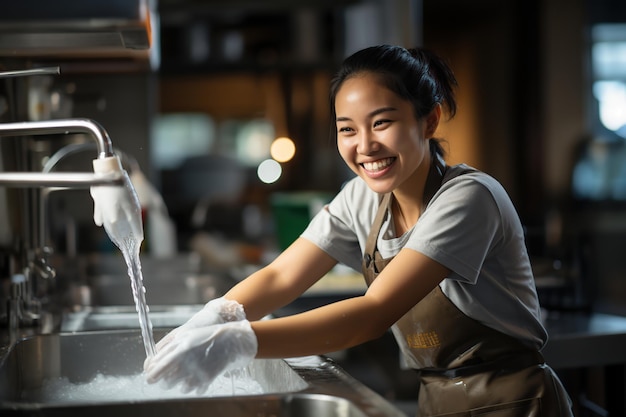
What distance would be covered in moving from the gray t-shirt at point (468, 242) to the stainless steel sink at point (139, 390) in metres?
0.27

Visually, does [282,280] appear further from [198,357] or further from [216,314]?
[198,357]

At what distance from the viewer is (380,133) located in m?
1.37

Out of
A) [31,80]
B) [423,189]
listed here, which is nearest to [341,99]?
[423,189]

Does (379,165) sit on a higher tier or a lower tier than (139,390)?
higher

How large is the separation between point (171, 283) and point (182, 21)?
3763 mm

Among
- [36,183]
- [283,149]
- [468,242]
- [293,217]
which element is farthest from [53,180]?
[283,149]

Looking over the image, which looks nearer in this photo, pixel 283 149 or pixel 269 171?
pixel 283 149

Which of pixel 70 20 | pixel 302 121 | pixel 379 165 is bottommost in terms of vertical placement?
pixel 379 165

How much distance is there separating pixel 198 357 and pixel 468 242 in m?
0.51

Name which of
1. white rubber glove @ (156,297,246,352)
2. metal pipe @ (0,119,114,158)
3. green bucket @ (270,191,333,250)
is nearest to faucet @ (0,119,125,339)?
metal pipe @ (0,119,114,158)

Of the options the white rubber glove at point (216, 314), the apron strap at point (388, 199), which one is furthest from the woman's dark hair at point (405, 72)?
the white rubber glove at point (216, 314)

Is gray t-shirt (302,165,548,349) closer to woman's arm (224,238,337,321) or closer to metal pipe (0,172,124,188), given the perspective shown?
woman's arm (224,238,337,321)

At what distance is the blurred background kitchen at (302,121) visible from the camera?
238 centimetres

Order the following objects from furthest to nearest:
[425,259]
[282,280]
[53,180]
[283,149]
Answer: [283,149] < [282,280] < [425,259] < [53,180]
